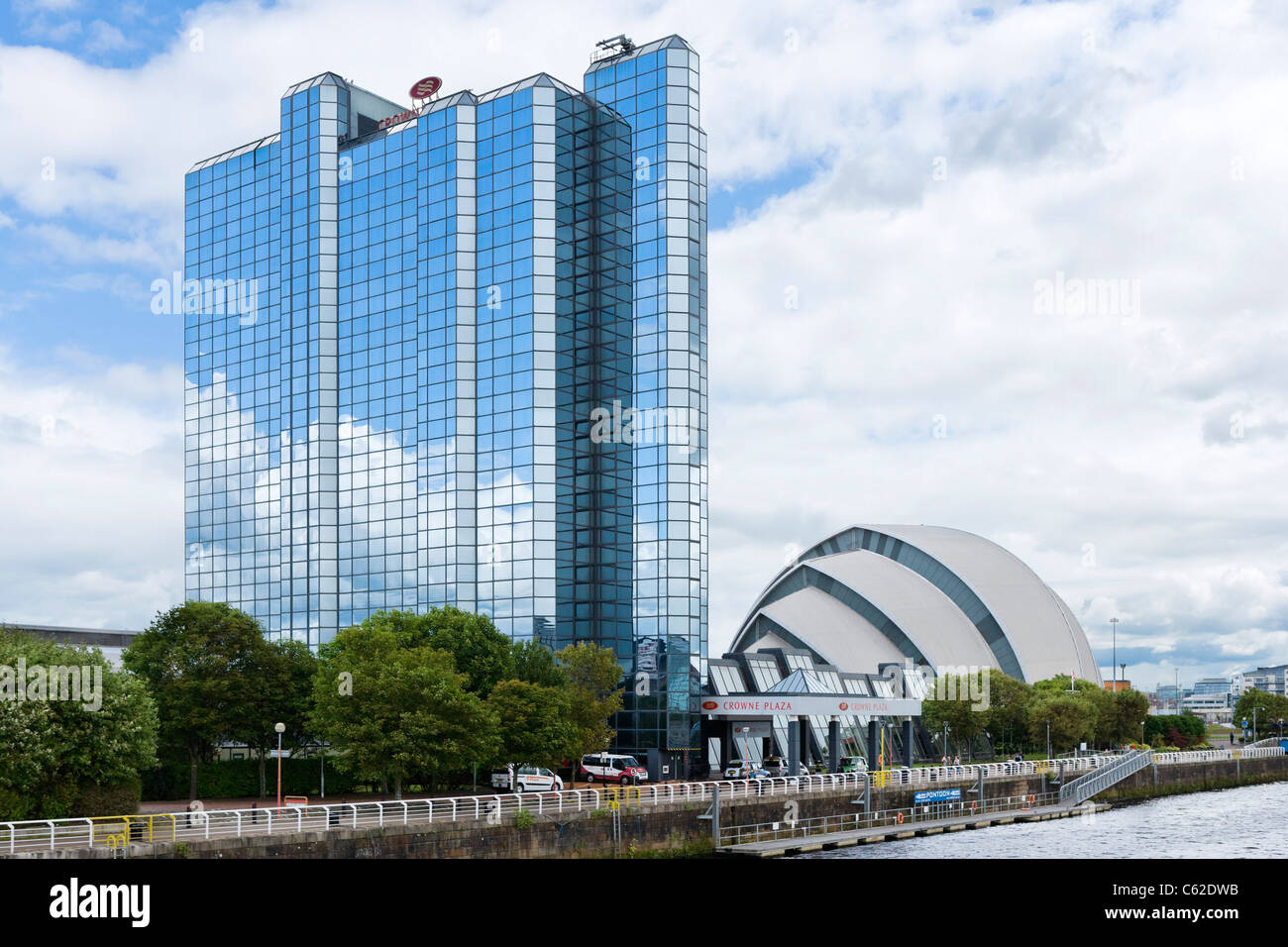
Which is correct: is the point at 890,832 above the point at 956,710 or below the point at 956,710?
below

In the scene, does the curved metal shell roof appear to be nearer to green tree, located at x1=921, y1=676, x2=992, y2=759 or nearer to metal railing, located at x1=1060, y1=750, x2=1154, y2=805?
green tree, located at x1=921, y1=676, x2=992, y2=759

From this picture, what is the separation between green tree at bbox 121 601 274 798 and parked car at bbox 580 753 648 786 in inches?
828

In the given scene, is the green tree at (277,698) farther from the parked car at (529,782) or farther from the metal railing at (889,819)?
the metal railing at (889,819)

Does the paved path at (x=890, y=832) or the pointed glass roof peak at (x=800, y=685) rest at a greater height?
the pointed glass roof peak at (x=800, y=685)

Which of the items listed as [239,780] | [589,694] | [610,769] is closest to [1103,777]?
[610,769]

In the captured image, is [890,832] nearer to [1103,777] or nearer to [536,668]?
[536,668]

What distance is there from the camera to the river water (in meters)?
60.4

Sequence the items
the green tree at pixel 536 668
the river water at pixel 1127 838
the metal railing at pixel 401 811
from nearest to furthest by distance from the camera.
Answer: the metal railing at pixel 401 811, the river water at pixel 1127 838, the green tree at pixel 536 668

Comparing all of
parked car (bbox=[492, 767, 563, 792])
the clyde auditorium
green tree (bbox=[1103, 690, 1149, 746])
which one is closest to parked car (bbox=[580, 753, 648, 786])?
parked car (bbox=[492, 767, 563, 792])

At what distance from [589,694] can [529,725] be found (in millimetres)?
9771

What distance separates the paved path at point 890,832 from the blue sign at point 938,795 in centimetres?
124

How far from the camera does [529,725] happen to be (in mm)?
65125

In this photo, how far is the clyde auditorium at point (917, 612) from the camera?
134m

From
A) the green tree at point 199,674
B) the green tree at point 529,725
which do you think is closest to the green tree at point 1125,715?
the green tree at point 529,725
